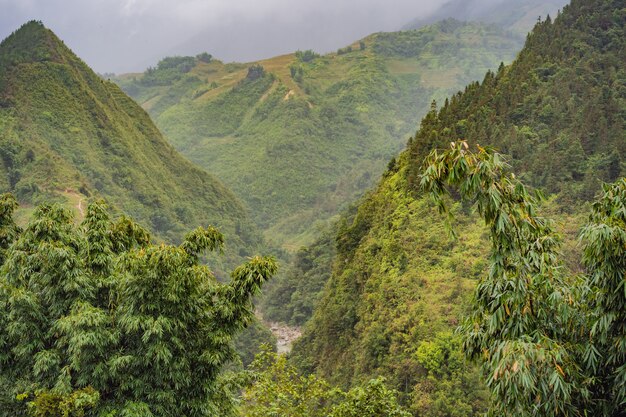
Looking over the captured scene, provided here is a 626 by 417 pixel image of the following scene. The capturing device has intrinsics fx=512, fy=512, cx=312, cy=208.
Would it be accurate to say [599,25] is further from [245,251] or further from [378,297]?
[245,251]

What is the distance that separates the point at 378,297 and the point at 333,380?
6.33 meters

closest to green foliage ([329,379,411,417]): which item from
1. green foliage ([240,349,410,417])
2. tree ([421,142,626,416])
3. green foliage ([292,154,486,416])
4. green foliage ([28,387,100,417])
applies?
green foliage ([240,349,410,417])

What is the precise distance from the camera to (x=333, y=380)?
3362 centimetres

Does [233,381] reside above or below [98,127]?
below

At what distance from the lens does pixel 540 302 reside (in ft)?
23.8

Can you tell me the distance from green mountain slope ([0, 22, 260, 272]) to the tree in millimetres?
61613

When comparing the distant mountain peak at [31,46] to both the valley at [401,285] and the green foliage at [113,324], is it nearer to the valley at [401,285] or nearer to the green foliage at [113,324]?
the valley at [401,285]

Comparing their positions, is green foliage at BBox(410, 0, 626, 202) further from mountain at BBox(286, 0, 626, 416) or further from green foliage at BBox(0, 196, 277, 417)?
green foliage at BBox(0, 196, 277, 417)

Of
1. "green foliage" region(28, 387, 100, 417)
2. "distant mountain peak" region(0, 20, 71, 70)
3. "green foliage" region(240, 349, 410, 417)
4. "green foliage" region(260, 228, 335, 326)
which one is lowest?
"green foliage" region(260, 228, 335, 326)

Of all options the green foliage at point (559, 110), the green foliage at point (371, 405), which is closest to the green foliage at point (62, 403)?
the green foliage at point (371, 405)

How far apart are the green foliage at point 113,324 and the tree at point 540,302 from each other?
7.06 m

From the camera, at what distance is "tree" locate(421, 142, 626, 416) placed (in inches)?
246

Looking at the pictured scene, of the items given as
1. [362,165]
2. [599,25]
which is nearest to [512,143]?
[599,25]

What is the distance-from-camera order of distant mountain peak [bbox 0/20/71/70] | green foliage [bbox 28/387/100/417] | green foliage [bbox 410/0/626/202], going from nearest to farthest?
green foliage [bbox 28/387/100/417]
green foliage [bbox 410/0/626/202]
distant mountain peak [bbox 0/20/71/70]
